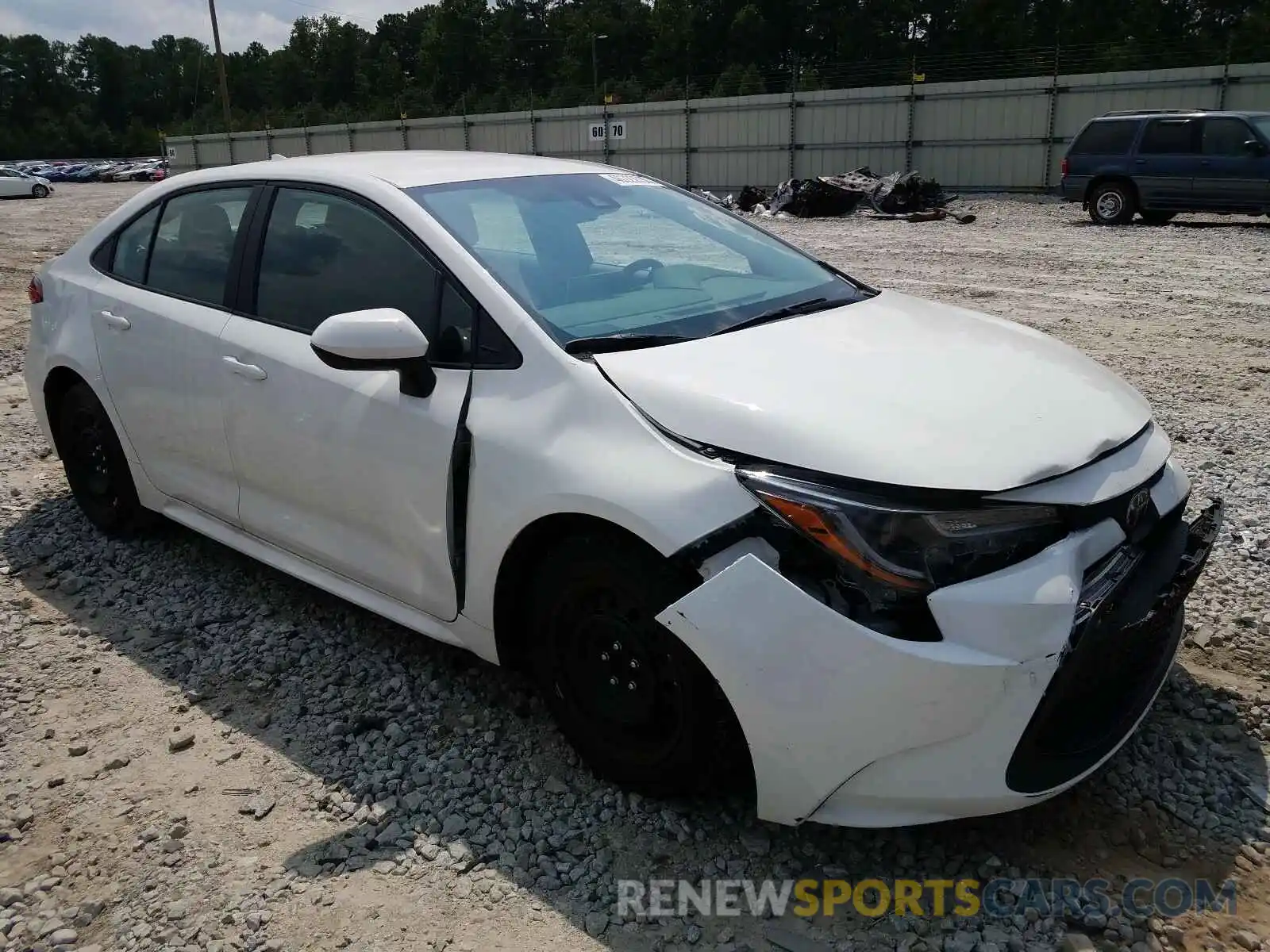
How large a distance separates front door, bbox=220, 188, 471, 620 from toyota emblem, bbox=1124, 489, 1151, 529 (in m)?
1.75

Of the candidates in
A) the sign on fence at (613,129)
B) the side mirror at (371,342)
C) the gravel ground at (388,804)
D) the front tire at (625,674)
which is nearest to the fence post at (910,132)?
the sign on fence at (613,129)

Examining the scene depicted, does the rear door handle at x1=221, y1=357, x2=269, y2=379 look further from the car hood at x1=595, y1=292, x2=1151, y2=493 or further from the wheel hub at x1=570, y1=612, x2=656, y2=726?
the wheel hub at x1=570, y1=612, x2=656, y2=726

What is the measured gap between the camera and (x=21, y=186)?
40.7 meters

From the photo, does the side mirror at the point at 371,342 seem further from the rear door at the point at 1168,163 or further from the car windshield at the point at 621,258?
the rear door at the point at 1168,163

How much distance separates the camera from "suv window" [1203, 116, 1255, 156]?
637 inches

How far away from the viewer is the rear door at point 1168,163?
16688mm

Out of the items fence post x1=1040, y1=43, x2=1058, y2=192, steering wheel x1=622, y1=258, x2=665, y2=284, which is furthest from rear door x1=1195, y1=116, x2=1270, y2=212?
steering wheel x1=622, y1=258, x2=665, y2=284

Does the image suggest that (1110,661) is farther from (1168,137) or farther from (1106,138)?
(1106,138)

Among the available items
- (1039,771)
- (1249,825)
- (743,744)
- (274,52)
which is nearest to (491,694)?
(743,744)

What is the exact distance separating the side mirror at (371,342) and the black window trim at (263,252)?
15 cm

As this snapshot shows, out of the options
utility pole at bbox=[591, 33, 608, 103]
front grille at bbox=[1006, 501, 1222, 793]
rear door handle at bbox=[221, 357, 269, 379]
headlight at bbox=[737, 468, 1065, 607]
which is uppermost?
utility pole at bbox=[591, 33, 608, 103]

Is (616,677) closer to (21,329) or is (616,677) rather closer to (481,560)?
(481,560)

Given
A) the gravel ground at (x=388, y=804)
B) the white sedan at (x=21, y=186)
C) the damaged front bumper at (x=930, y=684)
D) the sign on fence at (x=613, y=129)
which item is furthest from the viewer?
the white sedan at (x=21, y=186)

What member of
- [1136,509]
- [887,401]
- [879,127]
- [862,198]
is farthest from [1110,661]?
[879,127]
